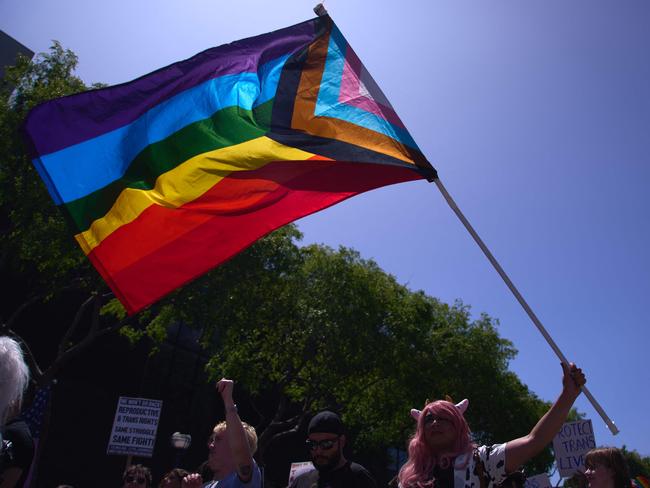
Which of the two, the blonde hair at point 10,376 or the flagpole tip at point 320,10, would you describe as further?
the flagpole tip at point 320,10

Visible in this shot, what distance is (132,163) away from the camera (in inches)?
203

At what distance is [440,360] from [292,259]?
25.8 ft

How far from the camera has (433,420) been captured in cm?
293

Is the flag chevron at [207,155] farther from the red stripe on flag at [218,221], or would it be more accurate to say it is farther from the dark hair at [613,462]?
the dark hair at [613,462]

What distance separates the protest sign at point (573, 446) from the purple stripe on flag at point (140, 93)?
26.7ft

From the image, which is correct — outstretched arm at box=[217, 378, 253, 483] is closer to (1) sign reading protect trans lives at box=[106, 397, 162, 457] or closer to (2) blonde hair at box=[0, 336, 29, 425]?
(2) blonde hair at box=[0, 336, 29, 425]

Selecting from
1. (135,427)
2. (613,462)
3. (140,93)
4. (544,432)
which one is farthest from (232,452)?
(135,427)

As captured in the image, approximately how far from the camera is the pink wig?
110 inches

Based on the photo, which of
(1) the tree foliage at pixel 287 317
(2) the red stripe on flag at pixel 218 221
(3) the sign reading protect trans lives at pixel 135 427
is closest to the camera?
(2) the red stripe on flag at pixel 218 221

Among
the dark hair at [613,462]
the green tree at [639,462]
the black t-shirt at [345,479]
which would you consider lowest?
the black t-shirt at [345,479]

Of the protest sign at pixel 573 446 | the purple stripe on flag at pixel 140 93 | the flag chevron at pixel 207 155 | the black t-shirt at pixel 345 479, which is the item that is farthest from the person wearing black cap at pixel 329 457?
the protest sign at pixel 573 446

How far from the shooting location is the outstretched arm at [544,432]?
2461 millimetres

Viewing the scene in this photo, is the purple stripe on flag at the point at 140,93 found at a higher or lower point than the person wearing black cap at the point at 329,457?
higher

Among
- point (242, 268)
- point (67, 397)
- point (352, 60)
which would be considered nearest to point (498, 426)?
point (242, 268)
